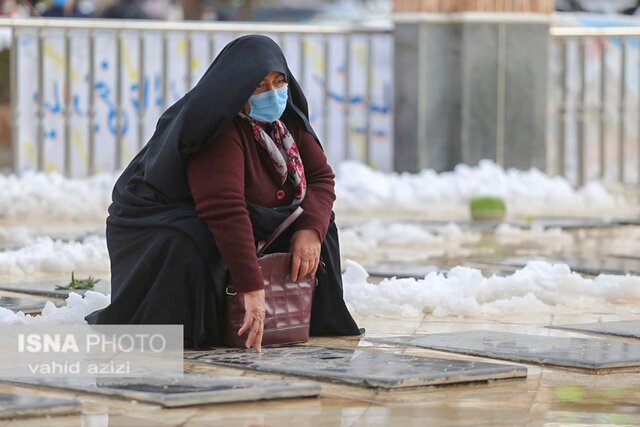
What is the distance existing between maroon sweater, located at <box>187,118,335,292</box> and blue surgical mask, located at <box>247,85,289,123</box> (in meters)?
0.11

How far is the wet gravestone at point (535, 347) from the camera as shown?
5.89 metres

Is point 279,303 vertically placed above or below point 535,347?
above

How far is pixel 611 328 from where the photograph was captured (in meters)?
6.84

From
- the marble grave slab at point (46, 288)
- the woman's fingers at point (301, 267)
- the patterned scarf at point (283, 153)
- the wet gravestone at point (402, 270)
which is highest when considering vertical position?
the patterned scarf at point (283, 153)

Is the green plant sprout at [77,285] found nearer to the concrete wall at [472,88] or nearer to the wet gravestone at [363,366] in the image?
the wet gravestone at [363,366]

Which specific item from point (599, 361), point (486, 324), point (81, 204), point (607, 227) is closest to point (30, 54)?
point (81, 204)

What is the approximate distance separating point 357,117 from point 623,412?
1131cm

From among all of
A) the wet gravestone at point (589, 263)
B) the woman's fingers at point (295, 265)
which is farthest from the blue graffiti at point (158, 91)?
the woman's fingers at point (295, 265)

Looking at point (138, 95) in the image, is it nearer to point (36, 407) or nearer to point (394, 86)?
point (394, 86)

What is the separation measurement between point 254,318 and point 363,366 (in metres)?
0.59

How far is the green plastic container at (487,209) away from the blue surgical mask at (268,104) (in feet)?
22.5

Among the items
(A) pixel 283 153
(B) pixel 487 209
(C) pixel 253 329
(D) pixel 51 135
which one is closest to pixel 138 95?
(D) pixel 51 135

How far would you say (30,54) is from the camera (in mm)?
14953

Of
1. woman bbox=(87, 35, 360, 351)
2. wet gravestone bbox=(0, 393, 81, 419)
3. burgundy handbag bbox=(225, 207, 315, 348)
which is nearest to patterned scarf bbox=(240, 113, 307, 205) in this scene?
woman bbox=(87, 35, 360, 351)
